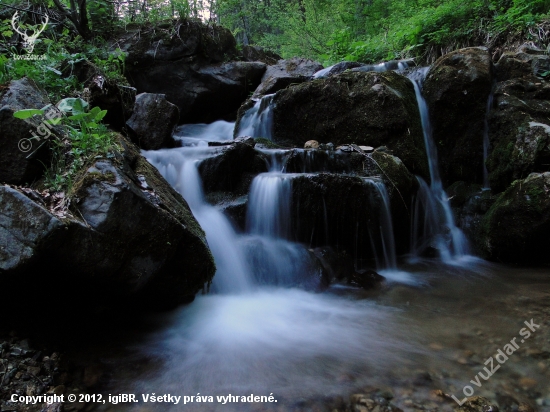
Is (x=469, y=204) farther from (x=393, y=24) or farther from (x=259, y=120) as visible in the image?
(x=393, y=24)

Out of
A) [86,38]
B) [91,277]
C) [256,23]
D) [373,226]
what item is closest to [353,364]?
[91,277]

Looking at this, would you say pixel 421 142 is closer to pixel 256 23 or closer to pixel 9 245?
pixel 9 245

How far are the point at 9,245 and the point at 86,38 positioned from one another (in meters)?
8.31

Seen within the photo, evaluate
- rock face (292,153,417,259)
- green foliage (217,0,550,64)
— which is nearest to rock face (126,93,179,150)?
rock face (292,153,417,259)

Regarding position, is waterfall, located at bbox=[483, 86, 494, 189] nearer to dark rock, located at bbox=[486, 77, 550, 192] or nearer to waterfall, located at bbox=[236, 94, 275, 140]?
dark rock, located at bbox=[486, 77, 550, 192]

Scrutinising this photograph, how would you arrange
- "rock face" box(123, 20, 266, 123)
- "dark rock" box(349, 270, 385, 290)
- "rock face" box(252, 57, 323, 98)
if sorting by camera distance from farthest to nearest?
"rock face" box(123, 20, 266, 123) → "rock face" box(252, 57, 323, 98) → "dark rock" box(349, 270, 385, 290)

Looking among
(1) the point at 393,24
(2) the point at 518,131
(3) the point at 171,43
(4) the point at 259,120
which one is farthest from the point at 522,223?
(3) the point at 171,43

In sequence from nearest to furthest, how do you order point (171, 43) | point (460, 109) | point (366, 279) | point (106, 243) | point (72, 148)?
point (106, 243) → point (72, 148) → point (366, 279) → point (460, 109) → point (171, 43)

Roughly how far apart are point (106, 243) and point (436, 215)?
5305 millimetres

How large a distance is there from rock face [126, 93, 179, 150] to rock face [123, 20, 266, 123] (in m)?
3.73

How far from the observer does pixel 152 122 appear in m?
6.61

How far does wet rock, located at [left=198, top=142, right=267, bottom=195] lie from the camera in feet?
17.1

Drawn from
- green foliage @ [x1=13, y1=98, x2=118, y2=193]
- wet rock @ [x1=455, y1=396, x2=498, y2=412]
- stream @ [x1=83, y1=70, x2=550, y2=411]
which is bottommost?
wet rock @ [x1=455, y1=396, x2=498, y2=412]

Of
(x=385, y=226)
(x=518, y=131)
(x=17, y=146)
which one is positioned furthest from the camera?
(x=518, y=131)
